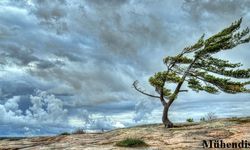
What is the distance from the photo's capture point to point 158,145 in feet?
93.4

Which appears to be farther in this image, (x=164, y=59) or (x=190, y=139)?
(x=164, y=59)

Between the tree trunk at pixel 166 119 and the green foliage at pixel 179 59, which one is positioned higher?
the green foliage at pixel 179 59

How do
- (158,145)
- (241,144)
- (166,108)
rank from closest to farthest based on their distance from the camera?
(241,144) < (158,145) < (166,108)

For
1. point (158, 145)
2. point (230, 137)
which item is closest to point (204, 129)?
point (230, 137)

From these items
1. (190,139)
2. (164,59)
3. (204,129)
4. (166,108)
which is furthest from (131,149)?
(164,59)

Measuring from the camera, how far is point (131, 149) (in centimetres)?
2692

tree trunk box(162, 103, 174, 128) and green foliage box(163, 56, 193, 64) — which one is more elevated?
green foliage box(163, 56, 193, 64)

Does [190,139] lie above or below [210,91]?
below

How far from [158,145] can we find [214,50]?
18.6m

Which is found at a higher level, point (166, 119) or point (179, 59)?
point (179, 59)

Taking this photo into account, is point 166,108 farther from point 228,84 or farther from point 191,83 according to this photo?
point 228,84

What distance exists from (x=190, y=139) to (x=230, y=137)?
295cm

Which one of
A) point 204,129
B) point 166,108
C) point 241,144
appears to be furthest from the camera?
point 166,108

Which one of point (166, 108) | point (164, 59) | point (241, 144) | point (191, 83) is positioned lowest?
point (241, 144)
